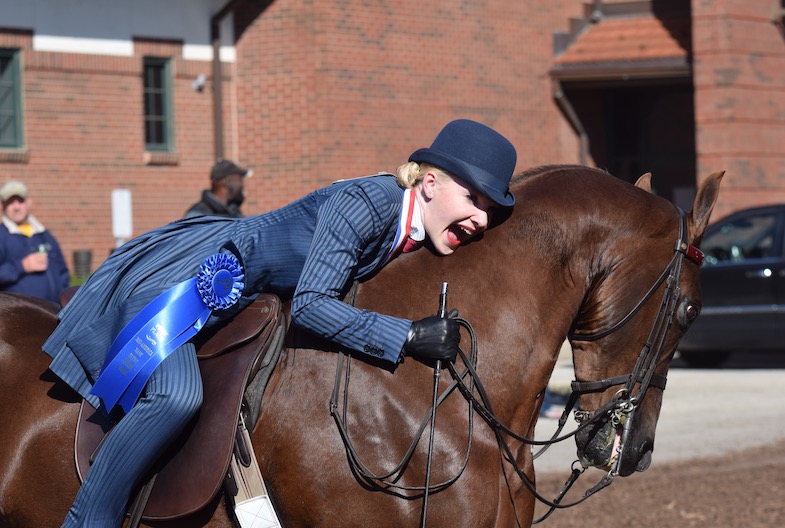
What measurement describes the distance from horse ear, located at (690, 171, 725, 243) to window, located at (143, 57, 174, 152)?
1566 cm

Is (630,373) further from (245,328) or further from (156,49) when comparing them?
(156,49)

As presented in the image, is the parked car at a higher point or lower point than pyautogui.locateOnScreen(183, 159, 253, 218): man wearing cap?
lower

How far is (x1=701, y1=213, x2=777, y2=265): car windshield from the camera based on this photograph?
14273 mm

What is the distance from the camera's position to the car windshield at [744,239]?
46.8ft

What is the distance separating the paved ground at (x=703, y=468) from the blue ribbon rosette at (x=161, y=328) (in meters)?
4.17

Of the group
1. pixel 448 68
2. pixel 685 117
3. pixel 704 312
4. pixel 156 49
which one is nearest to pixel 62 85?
pixel 156 49

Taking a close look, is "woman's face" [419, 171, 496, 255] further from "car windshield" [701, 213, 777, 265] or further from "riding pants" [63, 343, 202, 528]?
"car windshield" [701, 213, 777, 265]

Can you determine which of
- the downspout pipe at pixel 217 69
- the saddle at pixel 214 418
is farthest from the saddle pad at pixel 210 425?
the downspout pipe at pixel 217 69

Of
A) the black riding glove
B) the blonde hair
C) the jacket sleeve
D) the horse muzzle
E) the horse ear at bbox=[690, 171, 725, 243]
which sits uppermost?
the blonde hair

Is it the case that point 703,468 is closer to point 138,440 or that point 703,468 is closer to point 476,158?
point 476,158

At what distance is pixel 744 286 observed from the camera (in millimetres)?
14000

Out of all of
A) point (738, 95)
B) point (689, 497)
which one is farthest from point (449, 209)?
point (738, 95)

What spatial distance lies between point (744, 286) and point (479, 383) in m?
11.2

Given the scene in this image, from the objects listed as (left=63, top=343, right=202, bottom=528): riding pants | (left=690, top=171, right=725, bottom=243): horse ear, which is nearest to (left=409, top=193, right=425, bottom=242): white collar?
(left=63, top=343, right=202, bottom=528): riding pants
